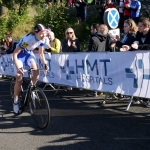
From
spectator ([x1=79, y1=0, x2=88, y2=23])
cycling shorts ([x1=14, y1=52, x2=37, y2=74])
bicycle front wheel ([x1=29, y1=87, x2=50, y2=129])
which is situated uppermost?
spectator ([x1=79, y1=0, x2=88, y2=23])

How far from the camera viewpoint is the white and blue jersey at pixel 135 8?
492 inches

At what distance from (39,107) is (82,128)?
937mm

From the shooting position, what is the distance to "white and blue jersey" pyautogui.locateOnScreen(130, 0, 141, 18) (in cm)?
1250

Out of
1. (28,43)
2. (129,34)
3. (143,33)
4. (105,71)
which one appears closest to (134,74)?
(105,71)

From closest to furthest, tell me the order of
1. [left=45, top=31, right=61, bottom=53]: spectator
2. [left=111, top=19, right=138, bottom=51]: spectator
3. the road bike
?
the road bike → [left=111, top=19, right=138, bottom=51]: spectator → [left=45, top=31, right=61, bottom=53]: spectator

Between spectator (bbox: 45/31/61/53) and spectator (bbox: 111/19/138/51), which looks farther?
spectator (bbox: 45/31/61/53)

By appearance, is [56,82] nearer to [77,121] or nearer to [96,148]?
[77,121]

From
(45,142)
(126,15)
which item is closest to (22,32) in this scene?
(126,15)

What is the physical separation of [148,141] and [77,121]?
1.81 m

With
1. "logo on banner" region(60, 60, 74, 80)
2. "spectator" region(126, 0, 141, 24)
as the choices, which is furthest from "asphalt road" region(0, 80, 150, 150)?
"spectator" region(126, 0, 141, 24)

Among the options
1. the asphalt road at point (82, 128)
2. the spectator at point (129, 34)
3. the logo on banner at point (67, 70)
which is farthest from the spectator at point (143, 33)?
the logo on banner at point (67, 70)

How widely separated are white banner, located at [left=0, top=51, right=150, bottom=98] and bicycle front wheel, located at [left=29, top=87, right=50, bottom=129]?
154 cm

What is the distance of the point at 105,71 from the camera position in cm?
730

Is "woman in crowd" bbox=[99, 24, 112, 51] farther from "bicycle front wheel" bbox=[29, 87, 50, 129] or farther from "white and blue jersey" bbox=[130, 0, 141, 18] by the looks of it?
"white and blue jersey" bbox=[130, 0, 141, 18]
